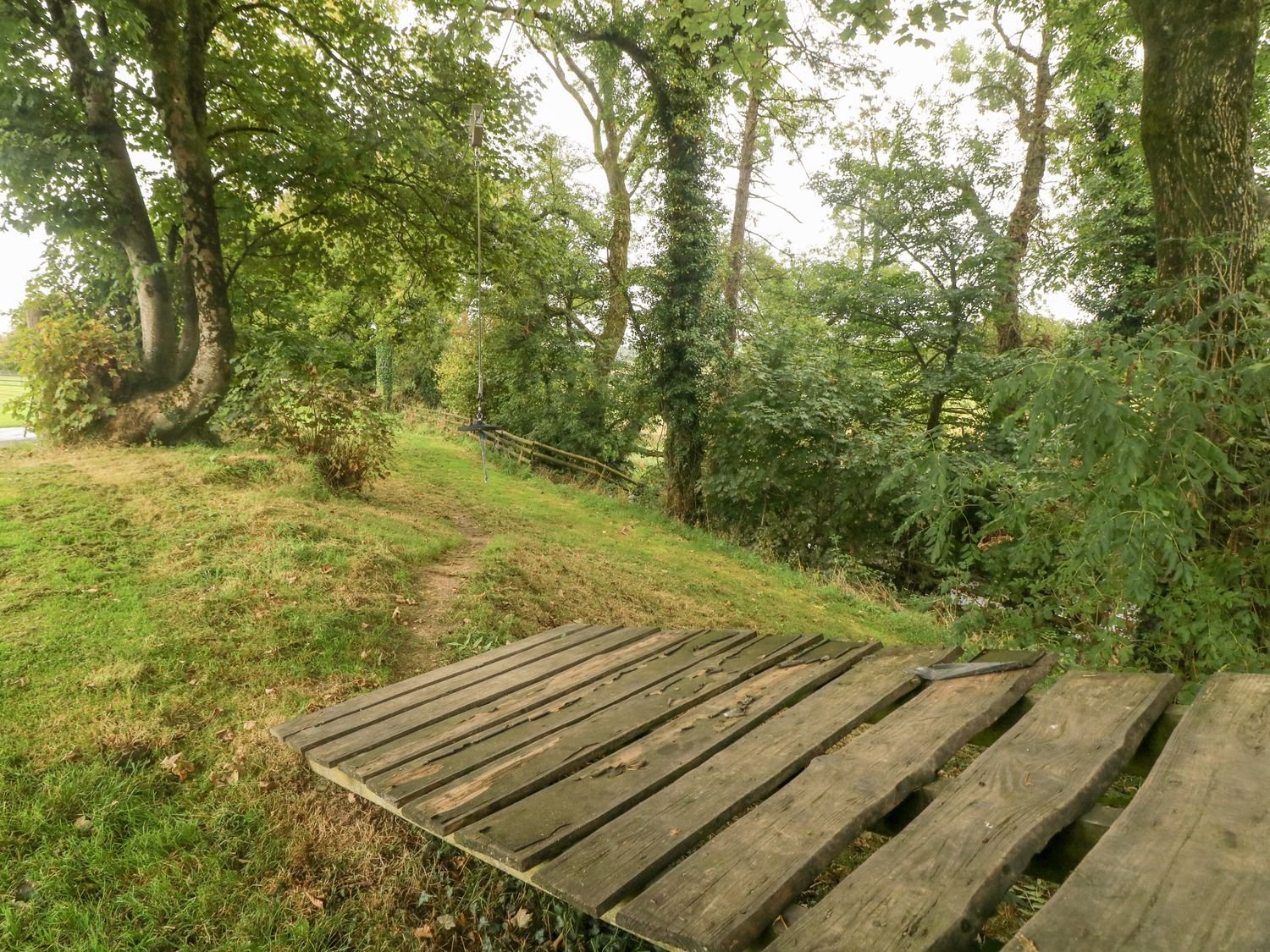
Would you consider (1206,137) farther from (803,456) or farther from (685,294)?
(685,294)

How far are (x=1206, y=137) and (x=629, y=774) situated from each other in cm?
493

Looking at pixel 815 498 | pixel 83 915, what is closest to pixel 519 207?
pixel 815 498

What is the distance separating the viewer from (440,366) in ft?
73.6

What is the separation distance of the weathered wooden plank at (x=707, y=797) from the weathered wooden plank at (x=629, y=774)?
0.06m

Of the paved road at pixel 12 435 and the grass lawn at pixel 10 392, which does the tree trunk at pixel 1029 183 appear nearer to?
the grass lawn at pixel 10 392

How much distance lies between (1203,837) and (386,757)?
2.51 meters

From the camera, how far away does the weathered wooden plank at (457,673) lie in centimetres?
302

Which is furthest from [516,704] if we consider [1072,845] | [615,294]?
[615,294]

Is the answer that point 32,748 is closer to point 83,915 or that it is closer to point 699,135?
point 83,915

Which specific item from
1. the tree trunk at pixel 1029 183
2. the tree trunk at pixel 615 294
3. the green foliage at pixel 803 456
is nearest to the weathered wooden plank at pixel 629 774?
the green foliage at pixel 803 456

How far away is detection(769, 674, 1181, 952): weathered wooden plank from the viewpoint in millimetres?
1184

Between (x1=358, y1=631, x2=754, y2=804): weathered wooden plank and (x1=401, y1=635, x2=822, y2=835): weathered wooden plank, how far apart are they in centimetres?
6

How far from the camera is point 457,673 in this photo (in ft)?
11.8

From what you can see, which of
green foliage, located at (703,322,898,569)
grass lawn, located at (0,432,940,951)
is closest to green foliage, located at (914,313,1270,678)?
grass lawn, located at (0,432,940,951)
